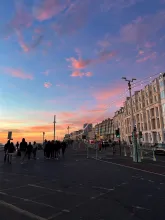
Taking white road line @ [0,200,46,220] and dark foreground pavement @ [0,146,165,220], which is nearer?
white road line @ [0,200,46,220]

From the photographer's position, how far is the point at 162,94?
69.8m

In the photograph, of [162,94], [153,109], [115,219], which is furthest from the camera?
[153,109]

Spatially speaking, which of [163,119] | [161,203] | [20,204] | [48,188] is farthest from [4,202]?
[163,119]

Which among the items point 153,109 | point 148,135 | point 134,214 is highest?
point 153,109

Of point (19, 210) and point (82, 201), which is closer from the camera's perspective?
point (19, 210)

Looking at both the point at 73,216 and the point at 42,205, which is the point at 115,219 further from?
the point at 42,205

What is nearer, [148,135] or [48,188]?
[48,188]

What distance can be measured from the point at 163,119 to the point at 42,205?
2732 inches

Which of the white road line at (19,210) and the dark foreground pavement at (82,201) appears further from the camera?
the dark foreground pavement at (82,201)

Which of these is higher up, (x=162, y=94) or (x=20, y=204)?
(x=162, y=94)

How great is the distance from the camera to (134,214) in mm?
5508

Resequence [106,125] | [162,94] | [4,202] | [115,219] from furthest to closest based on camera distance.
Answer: [106,125]
[162,94]
[4,202]
[115,219]

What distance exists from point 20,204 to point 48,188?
2.25m

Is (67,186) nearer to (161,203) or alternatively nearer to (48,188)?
(48,188)
